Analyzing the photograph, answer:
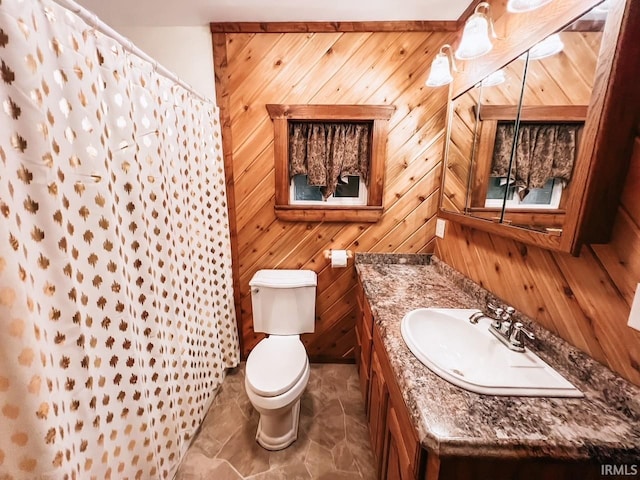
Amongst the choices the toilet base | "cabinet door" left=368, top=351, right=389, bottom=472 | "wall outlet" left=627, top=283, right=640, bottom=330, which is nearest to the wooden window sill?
"cabinet door" left=368, top=351, right=389, bottom=472

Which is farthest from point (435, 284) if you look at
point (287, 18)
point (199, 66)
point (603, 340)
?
point (199, 66)

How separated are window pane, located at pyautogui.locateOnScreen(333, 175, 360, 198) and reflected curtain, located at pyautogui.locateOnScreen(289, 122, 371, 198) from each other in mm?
91

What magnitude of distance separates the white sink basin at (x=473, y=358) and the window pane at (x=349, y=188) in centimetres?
104

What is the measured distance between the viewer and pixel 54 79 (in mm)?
695

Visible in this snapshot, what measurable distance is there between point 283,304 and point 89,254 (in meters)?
1.19

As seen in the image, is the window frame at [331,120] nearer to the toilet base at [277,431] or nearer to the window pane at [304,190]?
the window pane at [304,190]

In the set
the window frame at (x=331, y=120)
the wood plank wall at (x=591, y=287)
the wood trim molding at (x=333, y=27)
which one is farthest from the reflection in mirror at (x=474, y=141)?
the wood trim molding at (x=333, y=27)

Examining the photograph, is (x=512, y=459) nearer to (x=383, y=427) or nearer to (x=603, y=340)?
(x=603, y=340)

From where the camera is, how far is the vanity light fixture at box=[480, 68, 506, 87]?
1197 millimetres

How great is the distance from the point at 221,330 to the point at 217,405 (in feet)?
1.59

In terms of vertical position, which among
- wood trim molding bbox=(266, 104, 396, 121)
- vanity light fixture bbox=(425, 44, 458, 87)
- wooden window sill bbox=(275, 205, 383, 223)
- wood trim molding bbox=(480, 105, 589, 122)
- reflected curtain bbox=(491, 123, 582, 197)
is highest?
vanity light fixture bbox=(425, 44, 458, 87)

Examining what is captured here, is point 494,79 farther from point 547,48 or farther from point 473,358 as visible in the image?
point 473,358

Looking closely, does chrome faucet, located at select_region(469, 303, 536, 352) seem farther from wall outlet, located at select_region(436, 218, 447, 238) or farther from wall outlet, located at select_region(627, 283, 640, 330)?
wall outlet, located at select_region(436, 218, 447, 238)

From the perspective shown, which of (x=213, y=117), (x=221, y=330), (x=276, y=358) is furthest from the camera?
(x=221, y=330)
